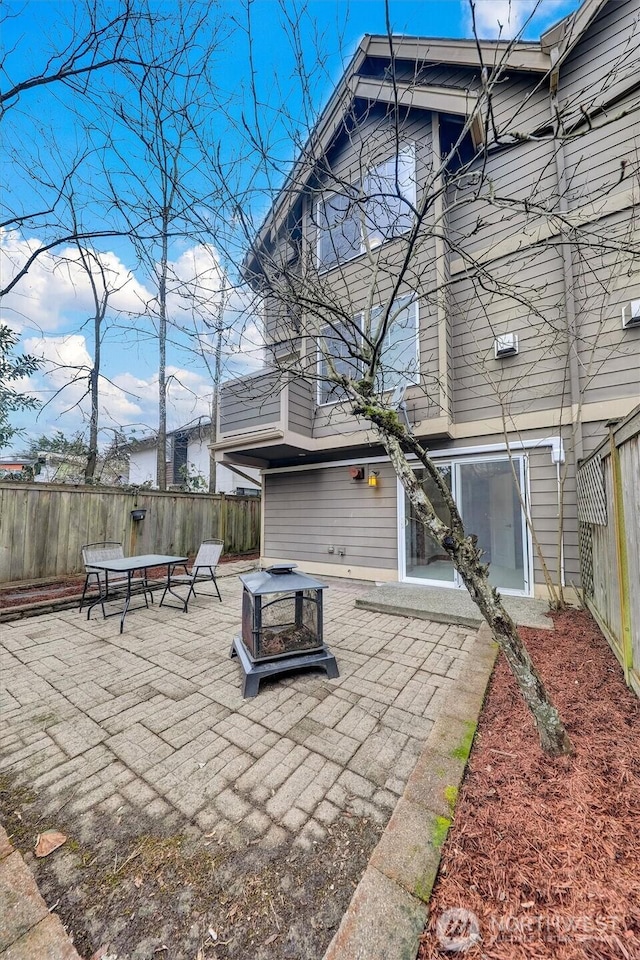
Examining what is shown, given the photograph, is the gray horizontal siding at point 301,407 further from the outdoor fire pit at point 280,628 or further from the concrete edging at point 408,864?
the concrete edging at point 408,864

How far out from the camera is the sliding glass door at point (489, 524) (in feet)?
16.6

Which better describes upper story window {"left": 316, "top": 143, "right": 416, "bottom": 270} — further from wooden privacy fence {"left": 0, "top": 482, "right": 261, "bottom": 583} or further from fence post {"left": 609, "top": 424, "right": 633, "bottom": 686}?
wooden privacy fence {"left": 0, "top": 482, "right": 261, "bottom": 583}

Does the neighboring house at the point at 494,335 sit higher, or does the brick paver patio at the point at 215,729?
the neighboring house at the point at 494,335

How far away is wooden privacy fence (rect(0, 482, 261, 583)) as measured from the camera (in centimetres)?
564

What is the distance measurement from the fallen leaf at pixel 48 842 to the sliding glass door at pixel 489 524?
4283 mm

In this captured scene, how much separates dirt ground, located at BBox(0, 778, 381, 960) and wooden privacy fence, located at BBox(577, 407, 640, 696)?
191 centimetres

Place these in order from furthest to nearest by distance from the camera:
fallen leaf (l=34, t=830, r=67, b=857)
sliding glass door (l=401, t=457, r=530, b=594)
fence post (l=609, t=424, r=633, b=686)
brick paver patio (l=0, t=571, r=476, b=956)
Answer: sliding glass door (l=401, t=457, r=530, b=594) → fence post (l=609, t=424, r=633, b=686) → brick paver patio (l=0, t=571, r=476, b=956) → fallen leaf (l=34, t=830, r=67, b=857)

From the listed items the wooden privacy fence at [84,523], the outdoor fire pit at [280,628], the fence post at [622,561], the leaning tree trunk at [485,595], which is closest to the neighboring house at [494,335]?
the fence post at [622,561]

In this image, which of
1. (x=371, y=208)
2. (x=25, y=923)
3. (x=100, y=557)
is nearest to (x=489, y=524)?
(x=371, y=208)

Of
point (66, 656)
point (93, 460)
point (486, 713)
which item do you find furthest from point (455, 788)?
point (93, 460)

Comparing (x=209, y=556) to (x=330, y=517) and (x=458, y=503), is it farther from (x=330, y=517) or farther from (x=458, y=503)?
Answer: (x=458, y=503)

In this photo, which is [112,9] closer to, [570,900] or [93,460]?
[570,900]

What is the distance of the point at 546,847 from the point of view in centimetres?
130

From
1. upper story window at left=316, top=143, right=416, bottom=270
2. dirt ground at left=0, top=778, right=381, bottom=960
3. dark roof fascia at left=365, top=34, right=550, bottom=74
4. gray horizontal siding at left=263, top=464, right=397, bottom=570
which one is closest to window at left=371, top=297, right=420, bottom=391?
upper story window at left=316, top=143, right=416, bottom=270
